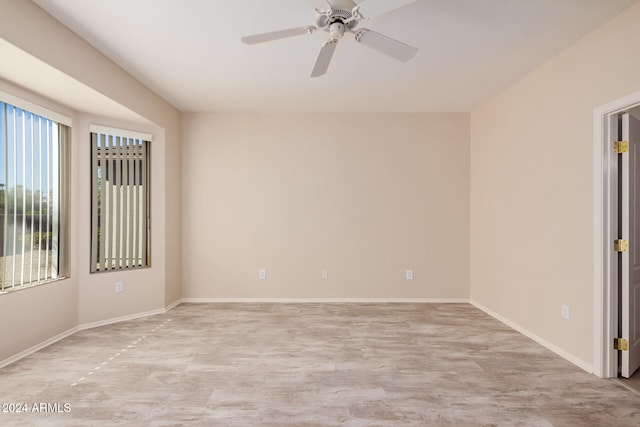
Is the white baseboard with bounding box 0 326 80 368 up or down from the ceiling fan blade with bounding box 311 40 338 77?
down

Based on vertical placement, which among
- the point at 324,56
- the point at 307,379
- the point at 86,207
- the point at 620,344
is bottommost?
the point at 307,379

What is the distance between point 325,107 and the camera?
4.63 meters

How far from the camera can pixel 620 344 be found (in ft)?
8.57

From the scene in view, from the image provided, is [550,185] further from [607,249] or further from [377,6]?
[377,6]

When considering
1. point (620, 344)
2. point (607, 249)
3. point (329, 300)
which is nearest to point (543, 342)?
point (620, 344)

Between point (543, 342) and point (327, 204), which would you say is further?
point (327, 204)

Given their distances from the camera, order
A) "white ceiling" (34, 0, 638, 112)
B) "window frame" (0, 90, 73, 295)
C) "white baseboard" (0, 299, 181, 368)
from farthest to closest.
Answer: "window frame" (0, 90, 73, 295) → "white baseboard" (0, 299, 181, 368) → "white ceiling" (34, 0, 638, 112)

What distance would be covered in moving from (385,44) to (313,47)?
838 mm

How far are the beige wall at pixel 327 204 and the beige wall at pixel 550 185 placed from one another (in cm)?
52

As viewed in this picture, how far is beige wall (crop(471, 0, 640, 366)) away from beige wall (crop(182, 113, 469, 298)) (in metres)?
0.52

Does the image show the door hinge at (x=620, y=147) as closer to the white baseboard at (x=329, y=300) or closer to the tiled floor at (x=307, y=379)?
the tiled floor at (x=307, y=379)

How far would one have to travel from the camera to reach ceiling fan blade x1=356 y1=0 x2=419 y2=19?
1846mm

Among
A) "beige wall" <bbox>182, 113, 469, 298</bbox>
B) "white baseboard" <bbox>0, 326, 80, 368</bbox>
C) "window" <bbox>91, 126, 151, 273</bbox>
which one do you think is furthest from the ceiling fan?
"white baseboard" <bbox>0, 326, 80, 368</bbox>

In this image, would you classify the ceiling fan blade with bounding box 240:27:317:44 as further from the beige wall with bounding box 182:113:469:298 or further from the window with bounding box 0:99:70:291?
the beige wall with bounding box 182:113:469:298
